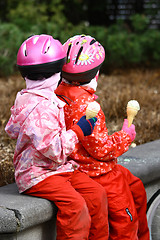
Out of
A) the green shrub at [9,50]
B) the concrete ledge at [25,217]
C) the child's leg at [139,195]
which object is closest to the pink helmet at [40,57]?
the concrete ledge at [25,217]

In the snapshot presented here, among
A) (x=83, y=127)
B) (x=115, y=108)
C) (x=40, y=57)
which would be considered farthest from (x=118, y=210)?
(x=115, y=108)

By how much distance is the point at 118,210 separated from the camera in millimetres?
2686

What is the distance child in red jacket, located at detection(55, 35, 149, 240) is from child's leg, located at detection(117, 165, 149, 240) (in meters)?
0.14

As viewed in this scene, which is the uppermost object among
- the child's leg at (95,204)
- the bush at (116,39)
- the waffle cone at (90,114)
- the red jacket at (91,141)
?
the waffle cone at (90,114)

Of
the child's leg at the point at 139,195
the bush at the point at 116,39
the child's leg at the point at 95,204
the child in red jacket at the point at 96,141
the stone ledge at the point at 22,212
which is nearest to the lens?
the stone ledge at the point at 22,212

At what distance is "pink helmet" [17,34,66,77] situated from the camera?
7.86 feet

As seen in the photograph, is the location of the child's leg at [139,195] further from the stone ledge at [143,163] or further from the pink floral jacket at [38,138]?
the pink floral jacket at [38,138]

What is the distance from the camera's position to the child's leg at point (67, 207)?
2.37 meters

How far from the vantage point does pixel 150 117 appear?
4680 mm

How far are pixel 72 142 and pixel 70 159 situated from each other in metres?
0.34

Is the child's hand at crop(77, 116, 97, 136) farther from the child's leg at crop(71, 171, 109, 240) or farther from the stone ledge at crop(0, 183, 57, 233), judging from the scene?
the stone ledge at crop(0, 183, 57, 233)

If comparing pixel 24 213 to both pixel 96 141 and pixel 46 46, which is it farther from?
pixel 46 46

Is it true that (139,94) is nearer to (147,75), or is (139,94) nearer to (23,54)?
(147,75)

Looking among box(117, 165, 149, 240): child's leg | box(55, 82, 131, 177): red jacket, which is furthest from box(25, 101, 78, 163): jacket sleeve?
box(117, 165, 149, 240): child's leg
